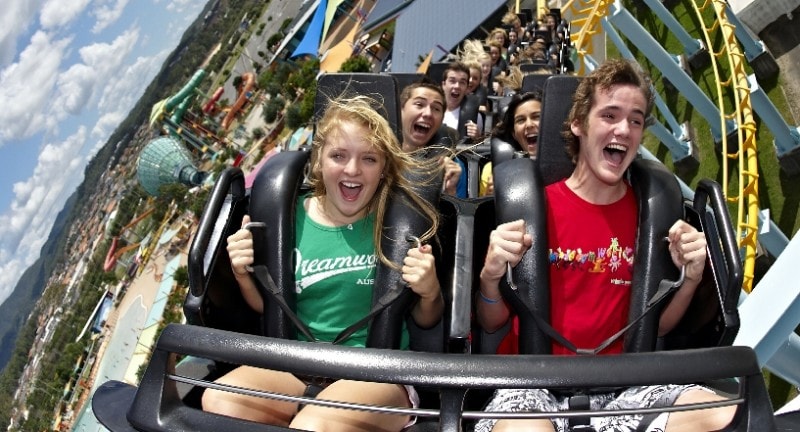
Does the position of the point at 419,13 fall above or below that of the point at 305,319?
above

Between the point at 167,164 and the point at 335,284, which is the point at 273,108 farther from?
the point at 335,284

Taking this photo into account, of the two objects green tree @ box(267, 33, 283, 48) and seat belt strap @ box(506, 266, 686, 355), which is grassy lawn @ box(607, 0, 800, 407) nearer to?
seat belt strap @ box(506, 266, 686, 355)

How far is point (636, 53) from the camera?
905 centimetres

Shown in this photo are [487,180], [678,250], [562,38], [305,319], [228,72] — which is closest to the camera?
[678,250]

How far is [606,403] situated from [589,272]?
43 centimetres

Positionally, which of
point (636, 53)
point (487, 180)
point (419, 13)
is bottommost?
point (487, 180)

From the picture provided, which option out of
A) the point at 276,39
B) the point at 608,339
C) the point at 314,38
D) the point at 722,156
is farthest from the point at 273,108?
the point at 608,339

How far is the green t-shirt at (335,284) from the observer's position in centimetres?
200

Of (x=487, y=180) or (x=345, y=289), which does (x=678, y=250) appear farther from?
(x=487, y=180)

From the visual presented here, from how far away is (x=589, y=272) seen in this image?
1.89m

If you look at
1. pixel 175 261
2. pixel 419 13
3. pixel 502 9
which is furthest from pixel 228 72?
pixel 502 9

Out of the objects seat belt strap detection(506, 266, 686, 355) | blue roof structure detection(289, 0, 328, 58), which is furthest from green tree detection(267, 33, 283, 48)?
seat belt strap detection(506, 266, 686, 355)

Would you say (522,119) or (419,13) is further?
(419,13)

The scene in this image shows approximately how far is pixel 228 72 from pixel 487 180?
88165 mm
